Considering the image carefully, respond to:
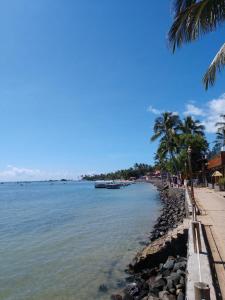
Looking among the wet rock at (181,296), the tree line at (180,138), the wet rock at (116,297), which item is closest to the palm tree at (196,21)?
the wet rock at (181,296)

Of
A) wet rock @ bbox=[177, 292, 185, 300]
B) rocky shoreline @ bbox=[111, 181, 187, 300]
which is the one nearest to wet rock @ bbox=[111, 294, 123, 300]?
rocky shoreline @ bbox=[111, 181, 187, 300]

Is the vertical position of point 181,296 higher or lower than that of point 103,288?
higher

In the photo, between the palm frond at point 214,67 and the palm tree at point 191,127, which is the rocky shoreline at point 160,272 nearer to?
the palm frond at point 214,67

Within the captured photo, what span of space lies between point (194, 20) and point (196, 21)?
6 cm

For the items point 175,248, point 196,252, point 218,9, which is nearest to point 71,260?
point 175,248

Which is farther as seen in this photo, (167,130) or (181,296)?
(167,130)

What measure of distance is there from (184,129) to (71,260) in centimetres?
4395

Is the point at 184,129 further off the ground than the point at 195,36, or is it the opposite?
the point at 184,129

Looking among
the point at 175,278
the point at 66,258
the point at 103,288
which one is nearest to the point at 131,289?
the point at 103,288

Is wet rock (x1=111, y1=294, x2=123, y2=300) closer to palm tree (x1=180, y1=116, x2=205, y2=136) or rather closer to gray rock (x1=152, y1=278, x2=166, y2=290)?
gray rock (x1=152, y1=278, x2=166, y2=290)

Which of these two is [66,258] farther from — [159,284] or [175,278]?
[175,278]

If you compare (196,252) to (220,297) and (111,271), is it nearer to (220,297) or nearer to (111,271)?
(220,297)

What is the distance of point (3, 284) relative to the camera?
38.2 feet

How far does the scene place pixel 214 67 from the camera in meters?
9.45
